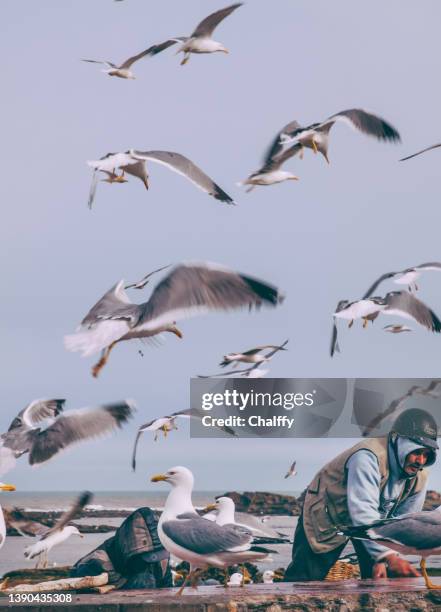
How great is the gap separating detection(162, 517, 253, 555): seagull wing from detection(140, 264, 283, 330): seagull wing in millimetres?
1427

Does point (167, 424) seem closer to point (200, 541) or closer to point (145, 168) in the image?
point (200, 541)

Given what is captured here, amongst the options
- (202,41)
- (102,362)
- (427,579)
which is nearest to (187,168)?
(202,41)

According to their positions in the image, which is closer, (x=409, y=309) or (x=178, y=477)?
(x=178, y=477)

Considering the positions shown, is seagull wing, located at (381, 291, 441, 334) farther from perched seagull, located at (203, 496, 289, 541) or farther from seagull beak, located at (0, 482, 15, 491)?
seagull beak, located at (0, 482, 15, 491)

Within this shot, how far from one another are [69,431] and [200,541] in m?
1.26

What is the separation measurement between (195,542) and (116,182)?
2734 millimetres

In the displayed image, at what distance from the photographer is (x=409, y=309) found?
8672 millimetres

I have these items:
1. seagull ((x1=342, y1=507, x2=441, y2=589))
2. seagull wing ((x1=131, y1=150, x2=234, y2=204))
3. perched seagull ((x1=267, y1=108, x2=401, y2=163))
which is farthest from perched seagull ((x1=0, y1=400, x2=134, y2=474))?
perched seagull ((x1=267, y1=108, x2=401, y2=163))

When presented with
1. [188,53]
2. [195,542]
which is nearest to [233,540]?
[195,542]

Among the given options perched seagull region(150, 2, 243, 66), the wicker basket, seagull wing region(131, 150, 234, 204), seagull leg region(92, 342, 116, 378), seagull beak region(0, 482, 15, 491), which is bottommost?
the wicker basket

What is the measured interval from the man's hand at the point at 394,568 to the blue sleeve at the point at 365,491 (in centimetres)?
6

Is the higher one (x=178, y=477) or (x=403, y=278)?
(x=403, y=278)

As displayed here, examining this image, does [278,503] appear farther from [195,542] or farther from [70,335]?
[70,335]

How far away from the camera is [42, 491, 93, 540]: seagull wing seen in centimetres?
830
